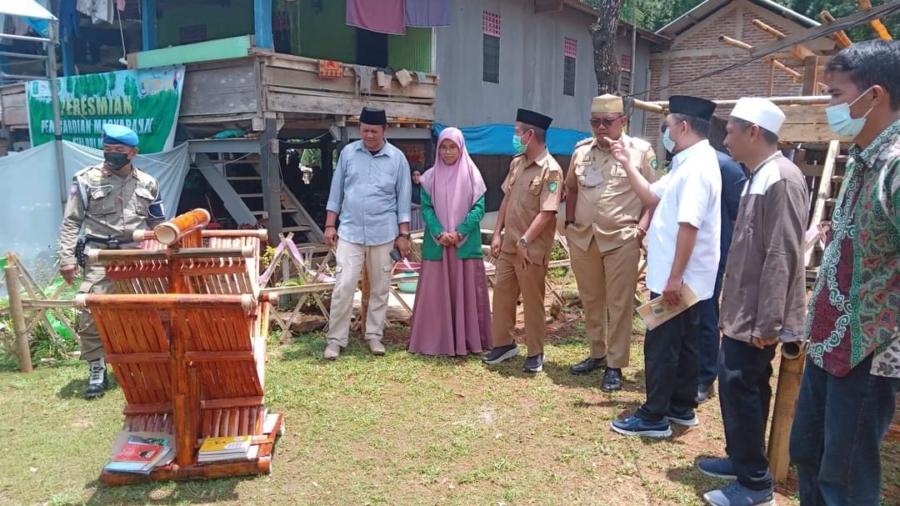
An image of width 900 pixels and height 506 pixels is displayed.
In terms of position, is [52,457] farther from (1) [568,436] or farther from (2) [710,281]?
(2) [710,281]

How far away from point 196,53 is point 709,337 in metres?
7.54

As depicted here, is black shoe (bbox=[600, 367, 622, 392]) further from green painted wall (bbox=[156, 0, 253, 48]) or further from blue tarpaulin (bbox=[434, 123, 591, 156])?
green painted wall (bbox=[156, 0, 253, 48])

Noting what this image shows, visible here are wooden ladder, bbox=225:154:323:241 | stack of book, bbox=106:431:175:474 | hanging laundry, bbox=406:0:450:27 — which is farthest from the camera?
hanging laundry, bbox=406:0:450:27

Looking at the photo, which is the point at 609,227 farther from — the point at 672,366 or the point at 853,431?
the point at 853,431

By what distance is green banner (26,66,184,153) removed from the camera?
9227 millimetres

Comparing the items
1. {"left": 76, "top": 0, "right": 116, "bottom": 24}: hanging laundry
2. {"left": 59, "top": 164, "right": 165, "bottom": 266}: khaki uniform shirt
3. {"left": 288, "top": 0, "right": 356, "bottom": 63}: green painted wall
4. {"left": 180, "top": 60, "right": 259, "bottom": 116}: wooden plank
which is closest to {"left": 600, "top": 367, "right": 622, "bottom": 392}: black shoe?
{"left": 59, "top": 164, "right": 165, "bottom": 266}: khaki uniform shirt

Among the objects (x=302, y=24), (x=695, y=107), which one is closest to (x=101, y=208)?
(x=695, y=107)

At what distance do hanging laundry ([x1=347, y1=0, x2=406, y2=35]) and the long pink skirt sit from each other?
626 centimetres

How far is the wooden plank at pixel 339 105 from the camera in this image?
8.59 meters

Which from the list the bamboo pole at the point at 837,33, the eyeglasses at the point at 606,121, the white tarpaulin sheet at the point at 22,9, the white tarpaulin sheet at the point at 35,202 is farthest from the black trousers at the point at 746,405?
the white tarpaulin sheet at the point at 35,202

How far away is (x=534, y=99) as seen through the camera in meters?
14.6

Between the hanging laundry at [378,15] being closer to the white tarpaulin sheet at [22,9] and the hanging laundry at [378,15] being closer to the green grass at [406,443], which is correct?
the white tarpaulin sheet at [22,9]

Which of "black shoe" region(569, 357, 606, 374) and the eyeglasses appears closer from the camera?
the eyeglasses

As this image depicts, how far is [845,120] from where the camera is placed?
6.94 ft
